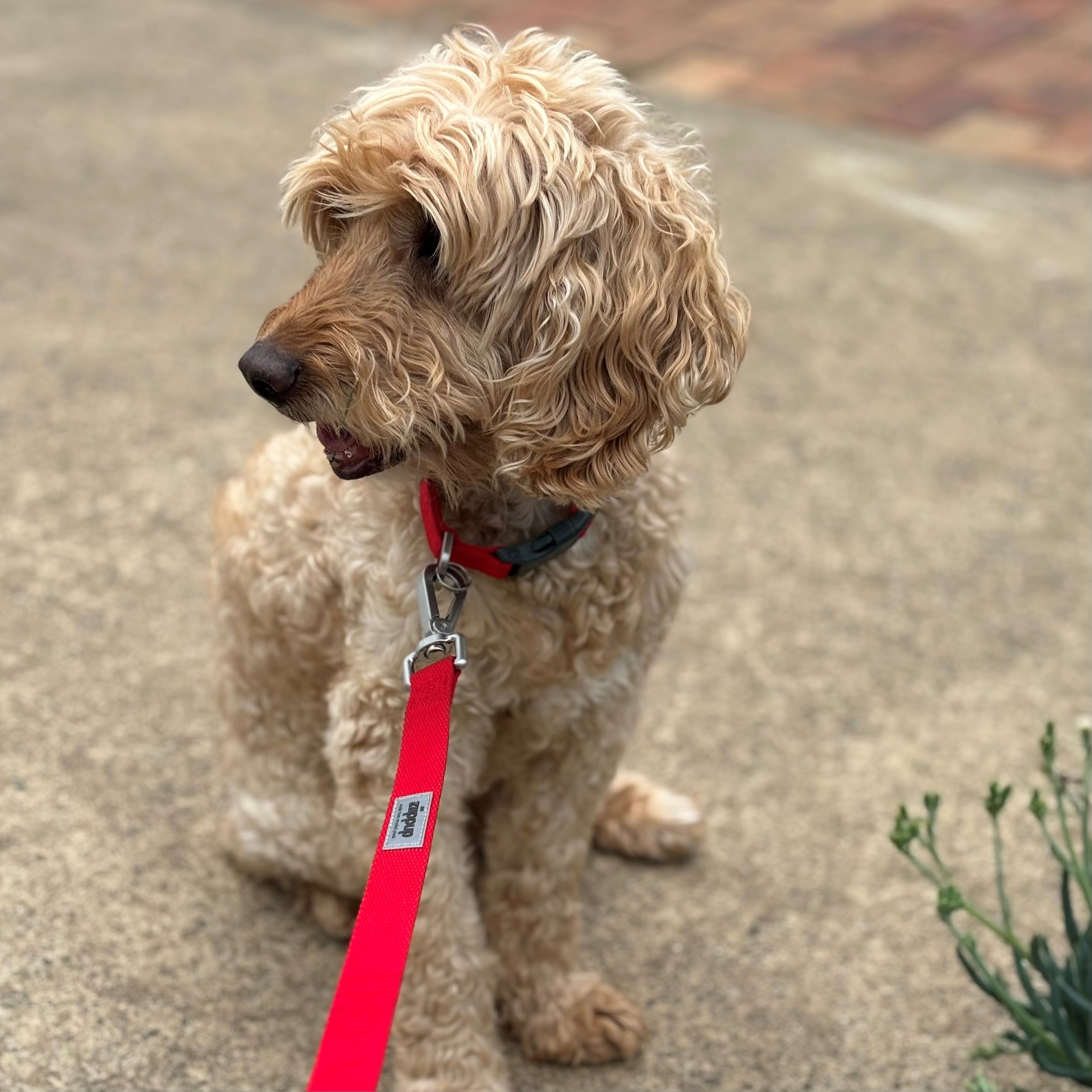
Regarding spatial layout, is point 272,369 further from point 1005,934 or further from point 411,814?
point 1005,934

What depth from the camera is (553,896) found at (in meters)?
2.45

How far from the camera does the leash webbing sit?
1503mm

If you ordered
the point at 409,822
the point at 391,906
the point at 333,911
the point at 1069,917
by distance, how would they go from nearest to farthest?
the point at 391,906 → the point at 409,822 → the point at 1069,917 → the point at 333,911

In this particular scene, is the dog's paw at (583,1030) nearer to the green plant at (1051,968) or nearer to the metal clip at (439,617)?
the green plant at (1051,968)

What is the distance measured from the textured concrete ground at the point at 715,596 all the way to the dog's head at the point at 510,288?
119 centimetres

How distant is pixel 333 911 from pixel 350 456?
1095mm

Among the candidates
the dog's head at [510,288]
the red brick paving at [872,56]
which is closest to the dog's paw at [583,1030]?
the dog's head at [510,288]

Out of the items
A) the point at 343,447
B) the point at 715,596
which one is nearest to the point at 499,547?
the point at 343,447

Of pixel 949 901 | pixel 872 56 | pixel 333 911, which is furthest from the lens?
pixel 872 56

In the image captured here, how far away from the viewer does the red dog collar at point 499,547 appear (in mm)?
2027

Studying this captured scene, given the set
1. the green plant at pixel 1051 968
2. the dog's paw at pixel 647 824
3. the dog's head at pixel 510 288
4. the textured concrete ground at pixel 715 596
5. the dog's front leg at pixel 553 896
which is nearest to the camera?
the dog's head at pixel 510 288

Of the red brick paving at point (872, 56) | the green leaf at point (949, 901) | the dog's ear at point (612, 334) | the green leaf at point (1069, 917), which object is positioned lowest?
the green leaf at point (949, 901)

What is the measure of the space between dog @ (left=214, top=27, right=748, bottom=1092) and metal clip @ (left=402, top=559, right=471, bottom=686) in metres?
0.09

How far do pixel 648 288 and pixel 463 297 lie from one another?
0.26 meters
